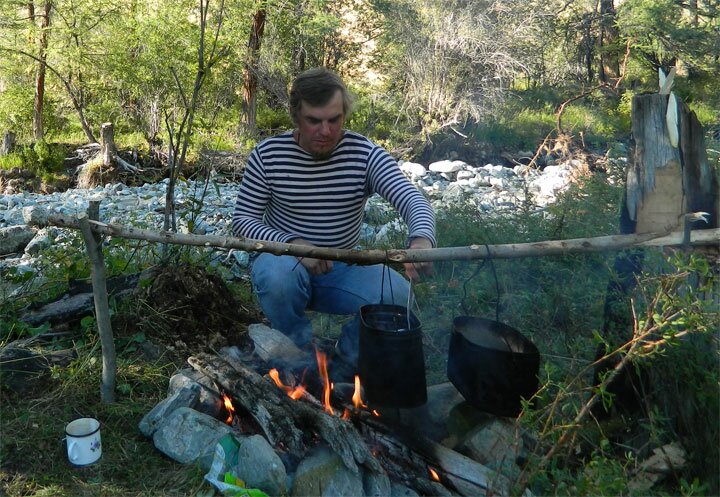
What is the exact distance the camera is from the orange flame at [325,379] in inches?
103

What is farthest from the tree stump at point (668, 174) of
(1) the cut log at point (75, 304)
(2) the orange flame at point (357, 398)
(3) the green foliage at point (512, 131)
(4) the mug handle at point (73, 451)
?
(3) the green foliage at point (512, 131)

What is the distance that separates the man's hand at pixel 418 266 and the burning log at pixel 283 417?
652mm

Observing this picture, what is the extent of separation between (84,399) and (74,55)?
14.4 metres

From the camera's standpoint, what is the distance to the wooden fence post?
2.68m

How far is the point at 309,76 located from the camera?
3.13m

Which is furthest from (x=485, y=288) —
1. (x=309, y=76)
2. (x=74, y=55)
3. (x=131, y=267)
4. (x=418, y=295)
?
(x=74, y=55)

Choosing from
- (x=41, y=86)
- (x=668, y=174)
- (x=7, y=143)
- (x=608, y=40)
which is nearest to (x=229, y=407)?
(x=668, y=174)

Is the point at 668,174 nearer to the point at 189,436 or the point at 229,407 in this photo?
the point at 229,407

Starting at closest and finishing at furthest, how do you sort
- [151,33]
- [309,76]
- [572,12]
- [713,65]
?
[309,76]
[713,65]
[151,33]
[572,12]

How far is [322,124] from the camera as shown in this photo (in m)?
3.05

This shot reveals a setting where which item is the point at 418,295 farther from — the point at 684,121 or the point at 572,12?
the point at 572,12

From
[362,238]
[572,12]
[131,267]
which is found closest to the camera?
[131,267]

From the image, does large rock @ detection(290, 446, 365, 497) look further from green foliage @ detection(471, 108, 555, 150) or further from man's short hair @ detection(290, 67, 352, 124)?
green foliage @ detection(471, 108, 555, 150)

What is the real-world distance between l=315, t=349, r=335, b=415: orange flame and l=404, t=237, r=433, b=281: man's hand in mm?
576
